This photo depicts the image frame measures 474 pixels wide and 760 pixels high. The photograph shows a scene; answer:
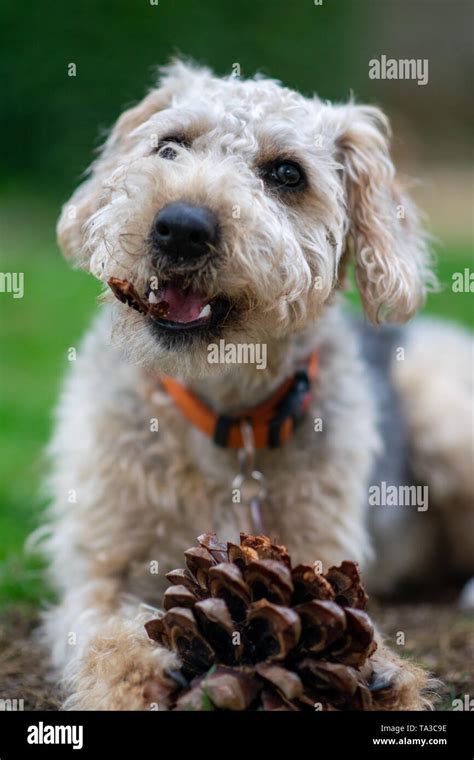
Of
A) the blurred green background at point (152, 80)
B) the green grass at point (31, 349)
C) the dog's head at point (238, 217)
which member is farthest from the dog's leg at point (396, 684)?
the blurred green background at point (152, 80)

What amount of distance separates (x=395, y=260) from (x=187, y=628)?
1861 millimetres

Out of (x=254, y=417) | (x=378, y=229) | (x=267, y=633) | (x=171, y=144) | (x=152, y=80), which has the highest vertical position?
(x=152, y=80)

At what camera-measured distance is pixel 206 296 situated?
3.43 metres

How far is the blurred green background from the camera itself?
12.2 meters

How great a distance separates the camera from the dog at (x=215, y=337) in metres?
3.39

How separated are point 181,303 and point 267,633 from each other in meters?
1.25

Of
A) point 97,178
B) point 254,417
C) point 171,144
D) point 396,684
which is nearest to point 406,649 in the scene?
point 254,417

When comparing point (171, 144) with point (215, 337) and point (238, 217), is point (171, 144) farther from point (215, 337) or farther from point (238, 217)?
point (215, 337)

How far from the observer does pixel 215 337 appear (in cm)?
354

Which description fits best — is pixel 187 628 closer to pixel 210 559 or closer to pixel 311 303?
pixel 210 559

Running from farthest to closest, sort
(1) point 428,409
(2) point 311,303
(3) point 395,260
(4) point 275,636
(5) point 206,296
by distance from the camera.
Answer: (1) point 428,409
(3) point 395,260
(2) point 311,303
(5) point 206,296
(4) point 275,636

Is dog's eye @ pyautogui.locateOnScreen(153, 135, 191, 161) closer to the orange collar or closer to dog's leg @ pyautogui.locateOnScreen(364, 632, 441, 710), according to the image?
the orange collar

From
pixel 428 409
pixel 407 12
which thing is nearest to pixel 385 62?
pixel 407 12

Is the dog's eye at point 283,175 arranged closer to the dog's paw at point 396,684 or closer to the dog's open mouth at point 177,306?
the dog's open mouth at point 177,306
